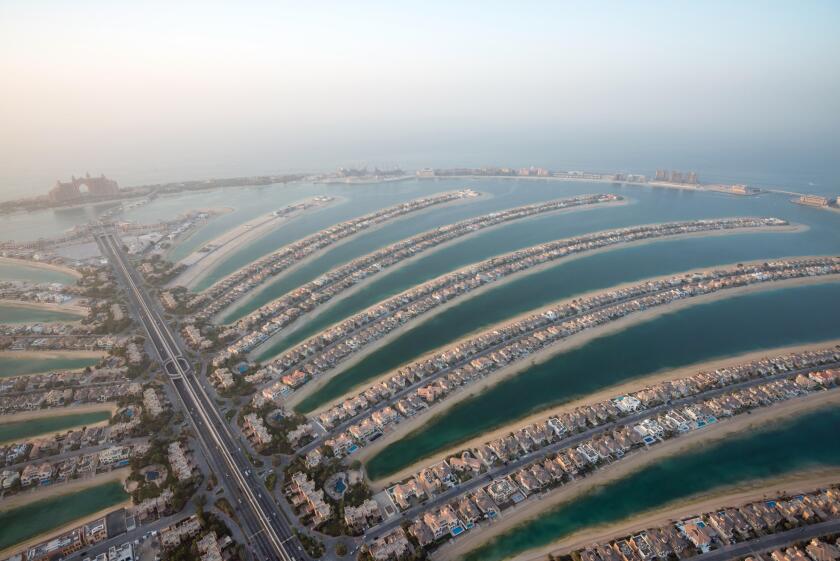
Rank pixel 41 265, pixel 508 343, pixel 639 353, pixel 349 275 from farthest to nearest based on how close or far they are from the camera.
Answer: pixel 41 265
pixel 349 275
pixel 508 343
pixel 639 353

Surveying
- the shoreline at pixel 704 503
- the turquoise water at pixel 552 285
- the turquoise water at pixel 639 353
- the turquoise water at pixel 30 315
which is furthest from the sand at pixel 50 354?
the shoreline at pixel 704 503

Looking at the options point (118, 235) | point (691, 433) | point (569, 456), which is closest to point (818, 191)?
point (691, 433)

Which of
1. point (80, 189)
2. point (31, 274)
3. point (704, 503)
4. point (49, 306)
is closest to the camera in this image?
point (704, 503)

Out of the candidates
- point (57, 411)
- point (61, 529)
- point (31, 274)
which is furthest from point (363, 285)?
point (31, 274)

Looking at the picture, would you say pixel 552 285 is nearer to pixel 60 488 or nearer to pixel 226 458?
pixel 226 458

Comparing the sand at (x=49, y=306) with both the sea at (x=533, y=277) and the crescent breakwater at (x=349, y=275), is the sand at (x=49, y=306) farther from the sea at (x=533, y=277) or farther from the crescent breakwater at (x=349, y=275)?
the crescent breakwater at (x=349, y=275)
